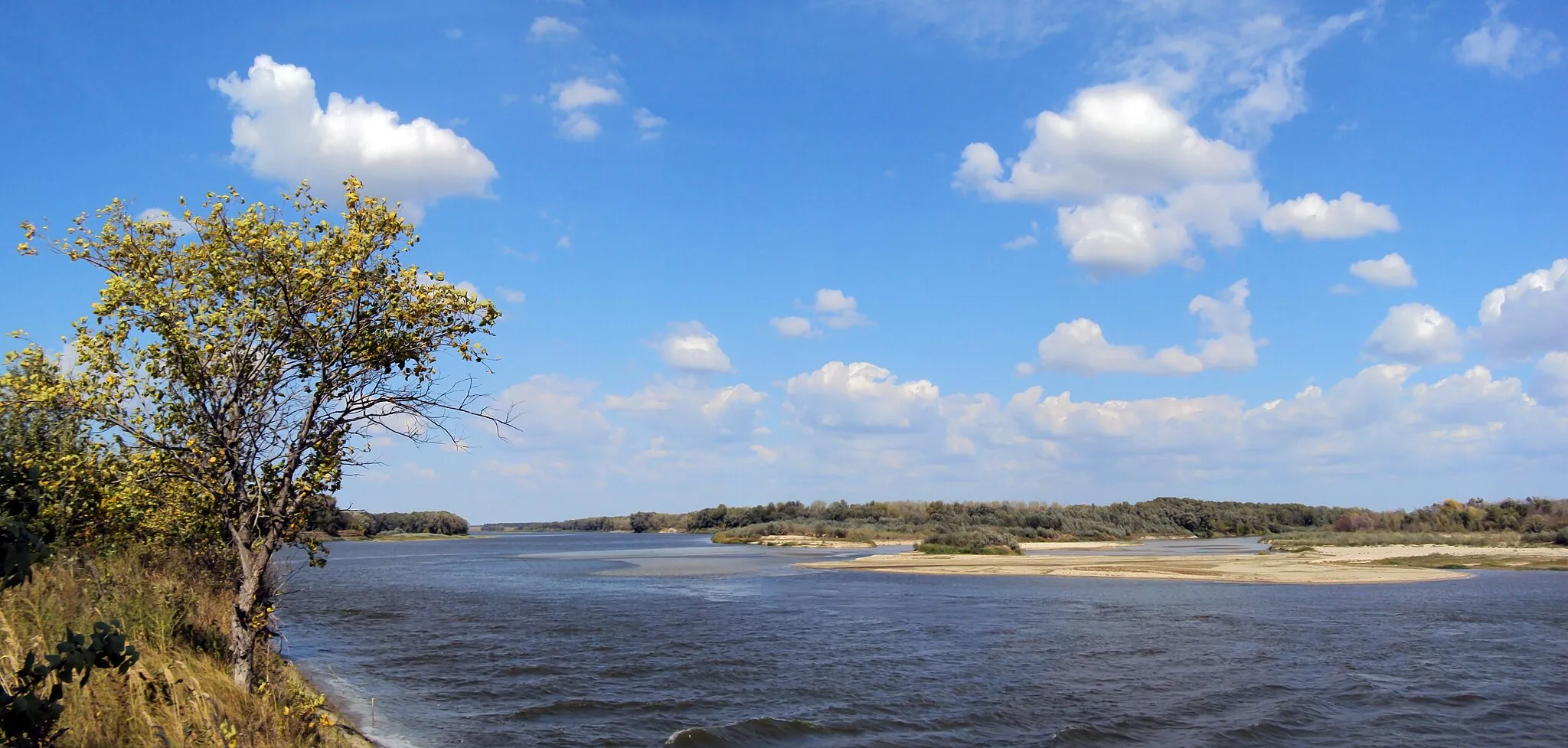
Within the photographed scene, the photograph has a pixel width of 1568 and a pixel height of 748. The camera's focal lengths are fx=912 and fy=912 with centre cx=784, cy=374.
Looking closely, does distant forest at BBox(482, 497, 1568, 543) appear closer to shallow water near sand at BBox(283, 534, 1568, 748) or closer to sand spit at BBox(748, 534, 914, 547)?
sand spit at BBox(748, 534, 914, 547)

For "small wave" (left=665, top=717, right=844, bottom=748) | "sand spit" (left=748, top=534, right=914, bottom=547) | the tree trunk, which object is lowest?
A: "small wave" (left=665, top=717, right=844, bottom=748)

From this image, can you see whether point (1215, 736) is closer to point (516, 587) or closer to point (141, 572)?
point (141, 572)

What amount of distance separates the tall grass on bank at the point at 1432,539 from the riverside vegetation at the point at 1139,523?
0.42ft

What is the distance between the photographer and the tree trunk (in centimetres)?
1100

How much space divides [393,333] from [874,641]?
67.6ft

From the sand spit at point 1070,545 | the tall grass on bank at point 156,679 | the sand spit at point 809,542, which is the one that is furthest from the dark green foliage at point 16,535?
the sand spit at point 809,542

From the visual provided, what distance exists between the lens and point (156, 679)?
11.1 meters

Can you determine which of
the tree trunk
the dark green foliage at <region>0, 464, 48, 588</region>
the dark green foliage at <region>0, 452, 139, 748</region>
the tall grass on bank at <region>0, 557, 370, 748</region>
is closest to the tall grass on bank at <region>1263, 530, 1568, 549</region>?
the tall grass on bank at <region>0, 557, 370, 748</region>

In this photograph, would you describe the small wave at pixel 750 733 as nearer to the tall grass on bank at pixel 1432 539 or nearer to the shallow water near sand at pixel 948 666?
the shallow water near sand at pixel 948 666

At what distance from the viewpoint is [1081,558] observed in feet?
238

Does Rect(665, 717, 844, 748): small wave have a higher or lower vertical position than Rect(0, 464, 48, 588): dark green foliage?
lower

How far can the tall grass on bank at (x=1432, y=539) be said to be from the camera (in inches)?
2906

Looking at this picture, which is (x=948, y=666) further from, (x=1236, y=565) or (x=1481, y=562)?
(x=1481, y=562)

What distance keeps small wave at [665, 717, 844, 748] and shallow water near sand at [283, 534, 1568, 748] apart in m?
0.06
